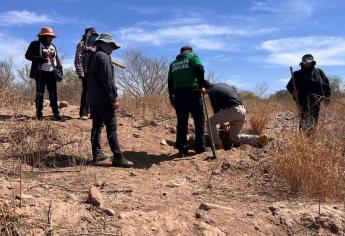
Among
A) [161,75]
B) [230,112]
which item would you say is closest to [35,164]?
[230,112]

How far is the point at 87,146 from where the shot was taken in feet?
23.2

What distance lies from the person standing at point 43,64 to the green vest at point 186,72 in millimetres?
1950

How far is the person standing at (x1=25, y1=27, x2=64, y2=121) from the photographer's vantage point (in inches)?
304

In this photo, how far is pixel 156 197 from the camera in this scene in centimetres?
508

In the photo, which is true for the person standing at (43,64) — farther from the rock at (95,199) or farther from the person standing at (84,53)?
the rock at (95,199)

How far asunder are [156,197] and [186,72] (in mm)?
2618

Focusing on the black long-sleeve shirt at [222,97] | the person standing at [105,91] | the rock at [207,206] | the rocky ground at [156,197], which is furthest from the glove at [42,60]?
the rock at [207,206]

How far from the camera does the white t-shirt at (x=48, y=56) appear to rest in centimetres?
775

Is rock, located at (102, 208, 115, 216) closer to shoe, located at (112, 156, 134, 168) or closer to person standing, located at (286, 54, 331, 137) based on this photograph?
shoe, located at (112, 156, 134, 168)

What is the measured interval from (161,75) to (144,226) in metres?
14.9

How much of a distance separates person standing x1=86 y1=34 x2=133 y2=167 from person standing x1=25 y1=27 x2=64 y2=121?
5.19ft

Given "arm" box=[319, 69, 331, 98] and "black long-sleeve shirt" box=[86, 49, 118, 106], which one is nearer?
"black long-sleeve shirt" box=[86, 49, 118, 106]

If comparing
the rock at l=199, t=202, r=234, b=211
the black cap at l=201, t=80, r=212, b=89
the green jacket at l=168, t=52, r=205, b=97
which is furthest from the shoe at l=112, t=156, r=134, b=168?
the rock at l=199, t=202, r=234, b=211

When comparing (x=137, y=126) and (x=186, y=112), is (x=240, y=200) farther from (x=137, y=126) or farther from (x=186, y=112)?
(x=137, y=126)
